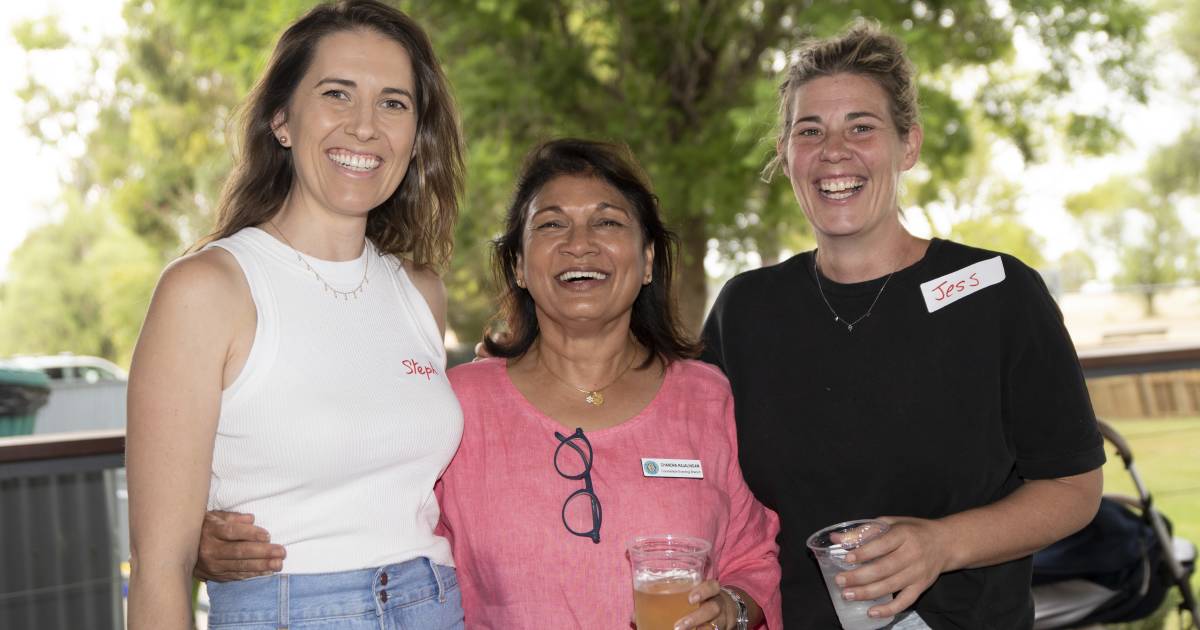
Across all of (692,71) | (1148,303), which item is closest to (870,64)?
(692,71)

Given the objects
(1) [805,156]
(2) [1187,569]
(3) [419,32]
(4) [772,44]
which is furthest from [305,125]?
(4) [772,44]

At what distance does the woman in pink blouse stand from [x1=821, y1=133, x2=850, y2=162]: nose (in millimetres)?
463

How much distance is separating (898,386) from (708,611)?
2.21 ft

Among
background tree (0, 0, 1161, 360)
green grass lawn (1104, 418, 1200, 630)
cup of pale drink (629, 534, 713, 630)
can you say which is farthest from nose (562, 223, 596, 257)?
background tree (0, 0, 1161, 360)

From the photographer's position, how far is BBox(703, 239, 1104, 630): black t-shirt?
7.53 ft

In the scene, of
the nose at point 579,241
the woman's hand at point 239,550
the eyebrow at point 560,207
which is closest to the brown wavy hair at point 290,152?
the eyebrow at point 560,207

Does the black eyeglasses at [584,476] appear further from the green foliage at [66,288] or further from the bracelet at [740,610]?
the green foliage at [66,288]

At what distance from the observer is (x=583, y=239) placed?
8.29 ft

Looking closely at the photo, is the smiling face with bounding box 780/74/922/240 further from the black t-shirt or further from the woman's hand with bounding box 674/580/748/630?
the woman's hand with bounding box 674/580/748/630

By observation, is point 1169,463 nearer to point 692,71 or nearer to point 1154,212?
point 692,71

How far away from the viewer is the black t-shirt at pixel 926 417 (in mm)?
2295

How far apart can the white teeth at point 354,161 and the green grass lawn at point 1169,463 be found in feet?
12.0

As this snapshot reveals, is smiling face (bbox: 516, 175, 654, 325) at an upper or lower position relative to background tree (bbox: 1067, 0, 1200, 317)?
lower

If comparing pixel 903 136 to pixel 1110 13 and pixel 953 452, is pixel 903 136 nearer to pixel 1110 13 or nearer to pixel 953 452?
pixel 953 452
